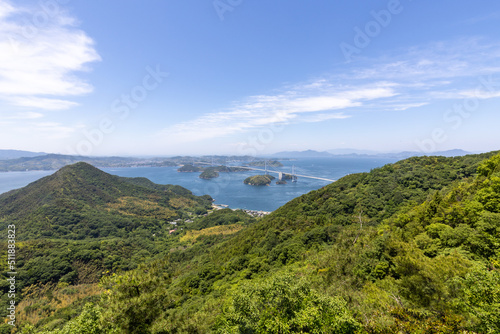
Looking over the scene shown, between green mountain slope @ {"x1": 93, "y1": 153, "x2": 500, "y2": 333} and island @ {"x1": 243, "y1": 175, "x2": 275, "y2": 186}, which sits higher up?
green mountain slope @ {"x1": 93, "y1": 153, "x2": 500, "y2": 333}

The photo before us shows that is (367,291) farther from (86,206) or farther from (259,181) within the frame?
(259,181)

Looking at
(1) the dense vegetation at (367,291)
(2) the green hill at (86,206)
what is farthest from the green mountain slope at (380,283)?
(2) the green hill at (86,206)

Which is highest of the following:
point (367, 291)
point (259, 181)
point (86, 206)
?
point (367, 291)

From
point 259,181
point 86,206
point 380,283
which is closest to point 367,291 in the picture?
point 380,283

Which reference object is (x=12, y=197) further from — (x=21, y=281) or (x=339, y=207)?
(x=339, y=207)

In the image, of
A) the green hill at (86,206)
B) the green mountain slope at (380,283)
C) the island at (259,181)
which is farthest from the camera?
the island at (259,181)

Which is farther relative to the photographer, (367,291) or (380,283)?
(380,283)

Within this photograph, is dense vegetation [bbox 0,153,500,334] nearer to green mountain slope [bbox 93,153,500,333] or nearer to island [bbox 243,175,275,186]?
green mountain slope [bbox 93,153,500,333]

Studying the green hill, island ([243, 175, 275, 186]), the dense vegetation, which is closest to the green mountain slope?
the dense vegetation

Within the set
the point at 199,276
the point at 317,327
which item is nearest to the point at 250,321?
the point at 317,327

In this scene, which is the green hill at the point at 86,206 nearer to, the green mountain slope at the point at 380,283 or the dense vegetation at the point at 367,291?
the green mountain slope at the point at 380,283

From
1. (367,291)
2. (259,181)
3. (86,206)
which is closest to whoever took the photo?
(367,291)
